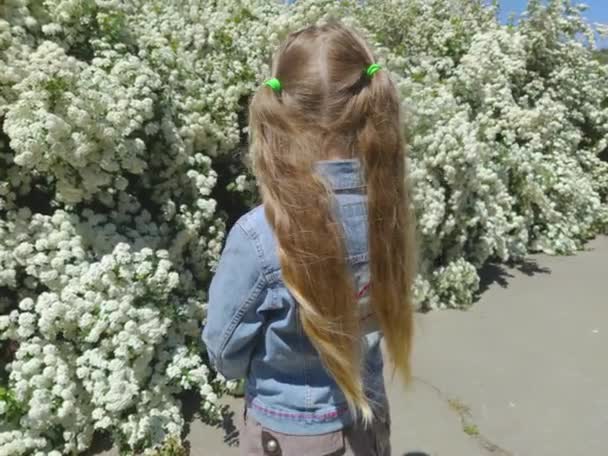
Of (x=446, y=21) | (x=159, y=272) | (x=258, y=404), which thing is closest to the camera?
(x=258, y=404)

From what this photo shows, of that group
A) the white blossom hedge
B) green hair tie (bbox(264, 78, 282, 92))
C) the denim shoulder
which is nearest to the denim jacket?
the denim shoulder

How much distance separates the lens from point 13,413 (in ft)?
8.57

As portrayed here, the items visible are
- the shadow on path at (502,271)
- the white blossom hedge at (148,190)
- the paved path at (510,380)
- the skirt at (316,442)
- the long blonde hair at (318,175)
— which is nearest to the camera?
the long blonde hair at (318,175)

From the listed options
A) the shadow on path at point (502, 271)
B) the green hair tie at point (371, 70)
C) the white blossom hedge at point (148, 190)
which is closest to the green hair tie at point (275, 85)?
the green hair tie at point (371, 70)

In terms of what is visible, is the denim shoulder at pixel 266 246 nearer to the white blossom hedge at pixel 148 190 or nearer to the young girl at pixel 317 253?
the young girl at pixel 317 253

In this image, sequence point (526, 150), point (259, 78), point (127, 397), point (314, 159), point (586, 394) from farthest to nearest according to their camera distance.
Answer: point (526, 150) < point (259, 78) < point (586, 394) < point (127, 397) < point (314, 159)

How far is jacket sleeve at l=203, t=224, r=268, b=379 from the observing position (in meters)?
1.42

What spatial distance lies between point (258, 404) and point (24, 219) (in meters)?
1.93

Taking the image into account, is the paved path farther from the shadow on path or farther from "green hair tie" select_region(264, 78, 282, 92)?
"green hair tie" select_region(264, 78, 282, 92)

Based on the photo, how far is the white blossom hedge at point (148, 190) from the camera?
2682 mm

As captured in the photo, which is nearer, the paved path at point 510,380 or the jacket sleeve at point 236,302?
the jacket sleeve at point 236,302

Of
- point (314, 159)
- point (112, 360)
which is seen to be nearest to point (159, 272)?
point (112, 360)

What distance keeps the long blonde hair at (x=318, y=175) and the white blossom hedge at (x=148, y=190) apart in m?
1.48

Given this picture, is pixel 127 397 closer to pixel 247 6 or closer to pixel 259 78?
pixel 259 78
